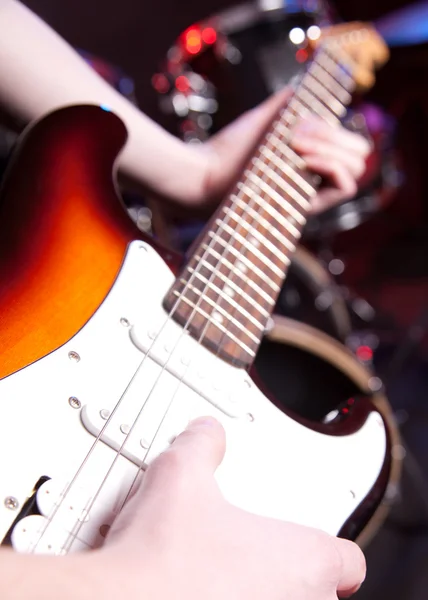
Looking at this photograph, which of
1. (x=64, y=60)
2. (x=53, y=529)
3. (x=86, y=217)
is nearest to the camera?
(x=53, y=529)

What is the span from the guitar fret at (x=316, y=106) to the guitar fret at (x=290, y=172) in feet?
0.59

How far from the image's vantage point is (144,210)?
1.75 meters

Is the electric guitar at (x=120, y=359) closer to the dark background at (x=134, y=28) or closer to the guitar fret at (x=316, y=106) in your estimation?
the guitar fret at (x=316, y=106)

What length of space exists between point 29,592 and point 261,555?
15 cm

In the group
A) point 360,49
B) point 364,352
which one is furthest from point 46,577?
point 364,352

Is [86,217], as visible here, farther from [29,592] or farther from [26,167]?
[29,592]

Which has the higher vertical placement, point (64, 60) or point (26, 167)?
point (64, 60)

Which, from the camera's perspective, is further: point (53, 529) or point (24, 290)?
point (24, 290)

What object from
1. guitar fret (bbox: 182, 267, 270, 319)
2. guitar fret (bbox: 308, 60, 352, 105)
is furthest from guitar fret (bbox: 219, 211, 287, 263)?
guitar fret (bbox: 308, 60, 352, 105)

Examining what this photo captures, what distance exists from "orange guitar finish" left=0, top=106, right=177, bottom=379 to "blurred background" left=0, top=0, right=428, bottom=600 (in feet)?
0.90

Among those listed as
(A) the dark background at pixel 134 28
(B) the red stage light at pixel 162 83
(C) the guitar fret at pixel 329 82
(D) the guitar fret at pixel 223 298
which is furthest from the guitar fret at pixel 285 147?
(A) the dark background at pixel 134 28

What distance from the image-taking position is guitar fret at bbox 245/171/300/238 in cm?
84

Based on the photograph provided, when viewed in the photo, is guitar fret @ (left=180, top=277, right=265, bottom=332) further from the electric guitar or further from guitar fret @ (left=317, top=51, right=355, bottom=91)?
guitar fret @ (left=317, top=51, right=355, bottom=91)

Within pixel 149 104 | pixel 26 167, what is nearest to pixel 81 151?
pixel 26 167
